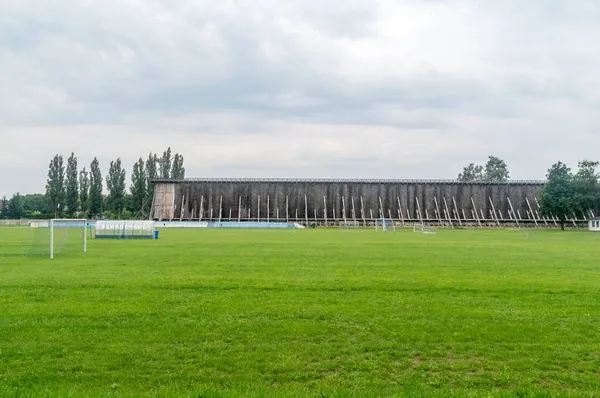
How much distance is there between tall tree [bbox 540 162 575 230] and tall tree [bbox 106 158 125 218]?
7602cm

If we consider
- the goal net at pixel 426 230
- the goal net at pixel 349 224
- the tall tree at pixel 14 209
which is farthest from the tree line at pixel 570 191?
the tall tree at pixel 14 209

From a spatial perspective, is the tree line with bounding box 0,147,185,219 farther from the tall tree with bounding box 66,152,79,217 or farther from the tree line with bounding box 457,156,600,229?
the tree line with bounding box 457,156,600,229

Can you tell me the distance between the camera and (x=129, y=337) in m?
8.26

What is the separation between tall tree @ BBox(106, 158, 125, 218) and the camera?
99.8 meters

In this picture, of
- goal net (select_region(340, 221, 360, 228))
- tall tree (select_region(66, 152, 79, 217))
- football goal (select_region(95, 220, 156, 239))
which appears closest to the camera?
football goal (select_region(95, 220, 156, 239))

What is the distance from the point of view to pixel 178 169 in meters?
113

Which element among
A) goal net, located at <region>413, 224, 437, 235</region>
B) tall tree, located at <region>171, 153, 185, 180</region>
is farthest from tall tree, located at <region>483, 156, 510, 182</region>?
tall tree, located at <region>171, 153, 185, 180</region>

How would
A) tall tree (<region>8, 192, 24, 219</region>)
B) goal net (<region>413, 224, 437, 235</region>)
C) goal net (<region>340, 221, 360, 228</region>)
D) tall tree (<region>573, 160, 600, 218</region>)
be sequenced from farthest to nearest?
tall tree (<region>8, 192, 24, 219</region>)
goal net (<region>340, 221, 360, 228</region>)
tall tree (<region>573, 160, 600, 218</region>)
goal net (<region>413, 224, 437, 235</region>)

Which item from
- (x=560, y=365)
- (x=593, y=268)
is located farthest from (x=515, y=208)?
(x=560, y=365)

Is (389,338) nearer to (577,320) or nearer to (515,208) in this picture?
(577,320)

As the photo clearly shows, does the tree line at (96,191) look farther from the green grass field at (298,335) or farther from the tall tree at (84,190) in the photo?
the green grass field at (298,335)

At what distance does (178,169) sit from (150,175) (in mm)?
8546

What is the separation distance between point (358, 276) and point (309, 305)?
4.67 m

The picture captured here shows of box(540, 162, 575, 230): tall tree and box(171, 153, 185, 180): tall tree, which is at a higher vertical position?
box(171, 153, 185, 180): tall tree
